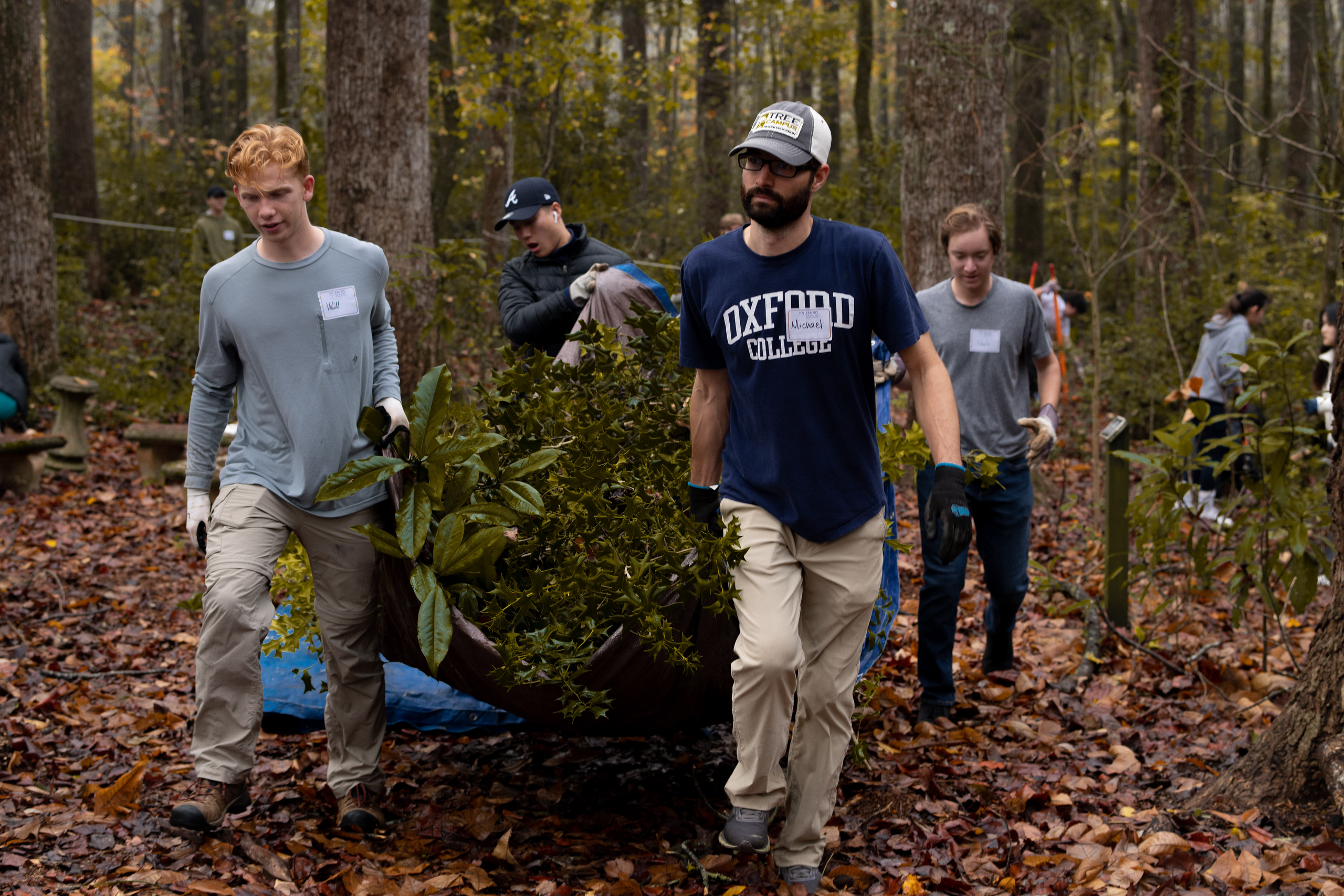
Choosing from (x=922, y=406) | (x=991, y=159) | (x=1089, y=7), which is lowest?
(x=922, y=406)

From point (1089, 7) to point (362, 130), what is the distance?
11.6 m

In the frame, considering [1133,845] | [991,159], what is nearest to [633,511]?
[1133,845]

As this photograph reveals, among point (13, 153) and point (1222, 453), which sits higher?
point (13, 153)

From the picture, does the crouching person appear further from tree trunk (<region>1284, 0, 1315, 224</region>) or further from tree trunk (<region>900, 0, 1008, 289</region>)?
tree trunk (<region>1284, 0, 1315, 224</region>)

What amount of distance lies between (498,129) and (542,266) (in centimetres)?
909

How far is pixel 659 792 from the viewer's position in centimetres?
383

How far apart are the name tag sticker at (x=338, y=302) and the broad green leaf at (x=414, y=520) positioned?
600 mm

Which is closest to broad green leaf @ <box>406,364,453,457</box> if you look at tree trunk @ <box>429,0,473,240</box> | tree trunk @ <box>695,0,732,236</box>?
tree trunk @ <box>429,0,473,240</box>

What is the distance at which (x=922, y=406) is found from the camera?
9.98 feet

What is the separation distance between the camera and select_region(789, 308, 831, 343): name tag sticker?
2.94m

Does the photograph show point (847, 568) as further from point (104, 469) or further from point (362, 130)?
point (104, 469)

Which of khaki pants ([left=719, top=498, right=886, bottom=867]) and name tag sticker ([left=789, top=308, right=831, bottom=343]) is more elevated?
name tag sticker ([left=789, top=308, right=831, bottom=343])

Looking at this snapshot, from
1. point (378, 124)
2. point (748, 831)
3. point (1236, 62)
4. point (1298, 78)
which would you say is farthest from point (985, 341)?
point (1236, 62)

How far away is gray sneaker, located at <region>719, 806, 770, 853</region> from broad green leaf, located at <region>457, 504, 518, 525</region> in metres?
1.04
